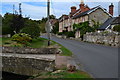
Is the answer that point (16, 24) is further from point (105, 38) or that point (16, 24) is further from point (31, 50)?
point (31, 50)

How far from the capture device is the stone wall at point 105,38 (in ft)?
69.2

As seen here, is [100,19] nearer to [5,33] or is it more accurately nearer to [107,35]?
[107,35]

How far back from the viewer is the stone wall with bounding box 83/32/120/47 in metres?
21.1

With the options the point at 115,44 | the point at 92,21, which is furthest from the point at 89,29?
the point at 115,44

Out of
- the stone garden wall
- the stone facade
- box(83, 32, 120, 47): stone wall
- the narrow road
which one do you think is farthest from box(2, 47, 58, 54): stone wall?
the stone facade

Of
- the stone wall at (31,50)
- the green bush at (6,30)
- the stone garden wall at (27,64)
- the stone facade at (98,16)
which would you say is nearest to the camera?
the stone garden wall at (27,64)

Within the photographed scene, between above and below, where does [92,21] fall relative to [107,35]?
above

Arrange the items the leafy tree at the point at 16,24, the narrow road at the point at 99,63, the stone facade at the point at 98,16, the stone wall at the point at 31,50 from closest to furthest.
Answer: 1. the narrow road at the point at 99,63
2. the stone wall at the point at 31,50
3. the leafy tree at the point at 16,24
4. the stone facade at the point at 98,16

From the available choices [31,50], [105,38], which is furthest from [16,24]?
[31,50]

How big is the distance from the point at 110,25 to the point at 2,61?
28.6 meters

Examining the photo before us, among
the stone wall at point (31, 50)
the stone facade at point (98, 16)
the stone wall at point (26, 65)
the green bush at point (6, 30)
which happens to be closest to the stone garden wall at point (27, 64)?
the stone wall at point (26, 65)

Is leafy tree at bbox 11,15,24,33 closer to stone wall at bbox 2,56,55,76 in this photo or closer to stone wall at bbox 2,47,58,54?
stone wall at bbox 2,47,58,54

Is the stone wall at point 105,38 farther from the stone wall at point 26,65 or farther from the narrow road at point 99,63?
the stone wall at point 26,65

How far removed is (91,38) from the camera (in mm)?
28688
